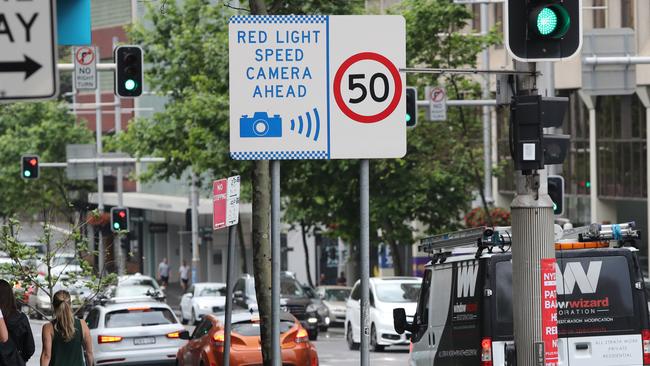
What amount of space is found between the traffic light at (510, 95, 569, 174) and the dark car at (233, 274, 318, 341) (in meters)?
26.6

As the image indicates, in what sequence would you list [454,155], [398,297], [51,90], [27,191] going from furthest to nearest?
[27,191], [454,155], [398,297], [51,90]

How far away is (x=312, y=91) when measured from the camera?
1048cm

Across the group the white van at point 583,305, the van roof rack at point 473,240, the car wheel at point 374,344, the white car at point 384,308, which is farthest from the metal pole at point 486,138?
the white van at point 583,305

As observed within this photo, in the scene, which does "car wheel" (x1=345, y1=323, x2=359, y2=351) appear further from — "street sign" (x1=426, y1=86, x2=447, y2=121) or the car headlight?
"street sign" (x1=426, y1=86, x2=447, y2=121)

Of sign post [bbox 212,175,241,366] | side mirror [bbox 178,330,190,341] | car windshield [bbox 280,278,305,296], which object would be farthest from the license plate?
car windshield [bbox 280,278,305,296]

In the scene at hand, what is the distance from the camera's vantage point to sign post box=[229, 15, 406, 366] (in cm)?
1043

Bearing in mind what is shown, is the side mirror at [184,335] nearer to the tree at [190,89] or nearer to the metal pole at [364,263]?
the tree at [190,89]

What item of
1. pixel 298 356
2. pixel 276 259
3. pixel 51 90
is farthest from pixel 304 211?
pixel 51 90

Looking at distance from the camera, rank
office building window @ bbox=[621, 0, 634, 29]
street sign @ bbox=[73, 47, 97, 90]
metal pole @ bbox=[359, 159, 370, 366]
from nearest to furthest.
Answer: metal pole @ bbox=[359, 159, 370, 366] → street sign @ bbox=[73, 47, 97, 90] → office building window @ bbox=[621, 0, 634, 29]

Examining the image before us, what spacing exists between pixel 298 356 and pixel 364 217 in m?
13.4

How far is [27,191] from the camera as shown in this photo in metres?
68.2

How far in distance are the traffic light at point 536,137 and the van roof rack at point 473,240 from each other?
2.99 meters

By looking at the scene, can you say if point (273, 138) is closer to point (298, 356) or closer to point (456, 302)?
point (456, 302)

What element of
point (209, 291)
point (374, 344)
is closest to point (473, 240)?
point (374, 344)
